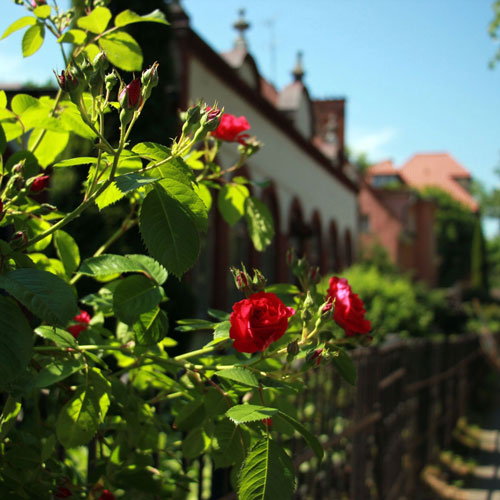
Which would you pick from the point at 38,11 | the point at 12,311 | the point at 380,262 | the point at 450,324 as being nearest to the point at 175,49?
the point at 38,11

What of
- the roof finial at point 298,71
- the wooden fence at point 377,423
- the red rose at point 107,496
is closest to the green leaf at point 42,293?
the red rose at point 107,496

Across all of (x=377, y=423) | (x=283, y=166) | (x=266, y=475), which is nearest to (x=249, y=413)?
(x=266, y=475)

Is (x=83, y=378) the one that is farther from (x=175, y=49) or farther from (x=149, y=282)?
(x=175, y=49)

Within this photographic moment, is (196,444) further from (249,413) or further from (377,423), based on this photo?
(377,423)

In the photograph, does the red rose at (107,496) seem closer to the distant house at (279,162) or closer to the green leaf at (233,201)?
the green leaf at (233,201)

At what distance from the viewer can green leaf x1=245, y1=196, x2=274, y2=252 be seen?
162cm

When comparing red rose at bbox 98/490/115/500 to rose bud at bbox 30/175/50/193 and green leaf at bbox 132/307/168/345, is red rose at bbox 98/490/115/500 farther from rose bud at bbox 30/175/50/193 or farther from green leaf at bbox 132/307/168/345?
rose bud at bbox 30/175/50/193

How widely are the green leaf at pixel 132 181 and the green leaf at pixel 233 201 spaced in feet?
2.20

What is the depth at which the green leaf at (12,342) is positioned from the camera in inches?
37.7

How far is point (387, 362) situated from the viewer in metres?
5.18

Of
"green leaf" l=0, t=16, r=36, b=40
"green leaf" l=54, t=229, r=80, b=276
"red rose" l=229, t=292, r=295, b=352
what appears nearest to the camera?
"red rose" l=229, t=292, r=295, b=352

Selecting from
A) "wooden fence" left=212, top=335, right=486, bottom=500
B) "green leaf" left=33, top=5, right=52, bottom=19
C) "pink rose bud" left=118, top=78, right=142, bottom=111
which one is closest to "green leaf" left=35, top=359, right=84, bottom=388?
"pink rose bud" left=118, top=78, right=142, bottom=111

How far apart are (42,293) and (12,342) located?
8cm

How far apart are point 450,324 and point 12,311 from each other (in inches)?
756
